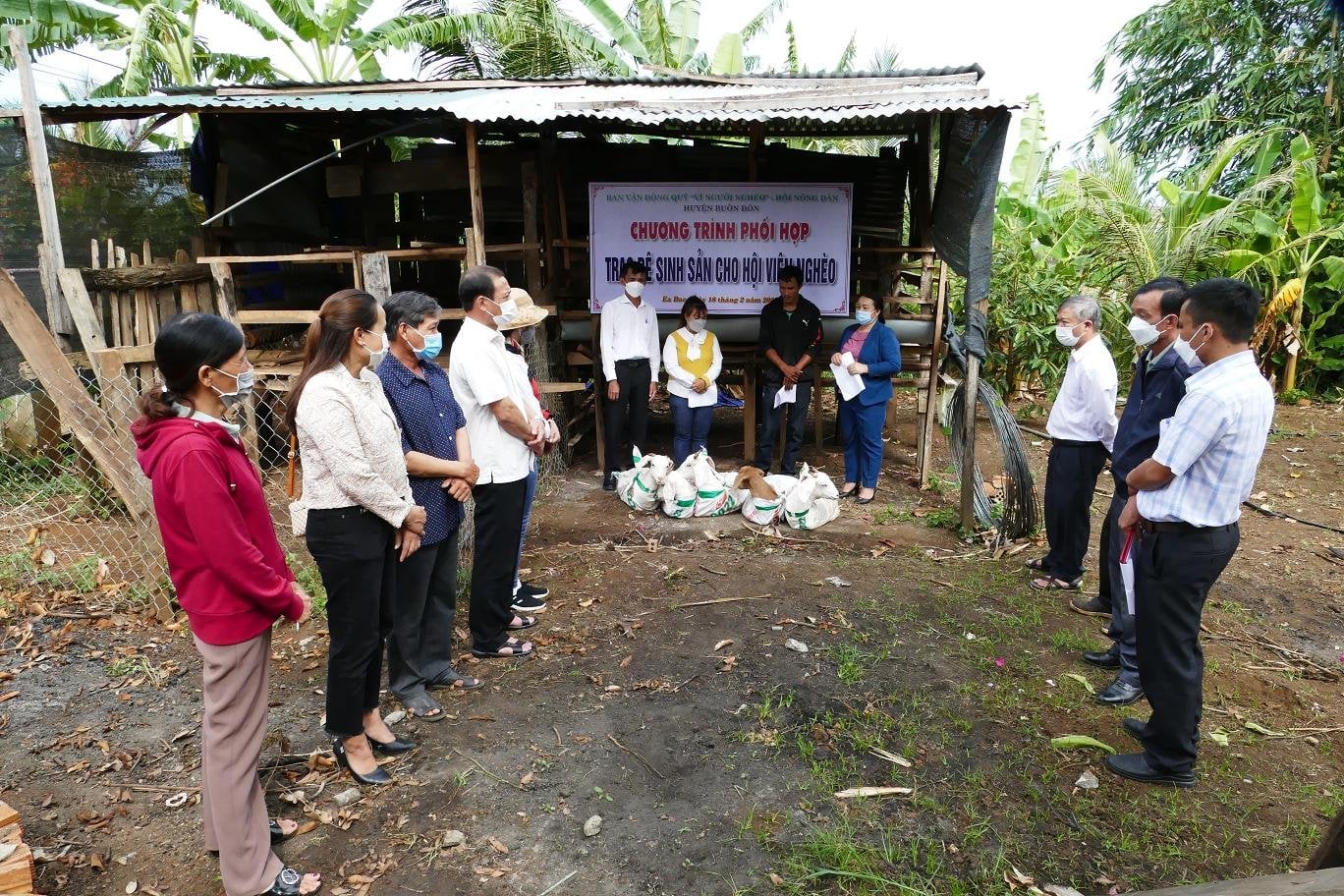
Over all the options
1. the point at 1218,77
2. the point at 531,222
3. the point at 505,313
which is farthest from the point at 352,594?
the point at 1218,77

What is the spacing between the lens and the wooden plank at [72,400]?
4.49 m

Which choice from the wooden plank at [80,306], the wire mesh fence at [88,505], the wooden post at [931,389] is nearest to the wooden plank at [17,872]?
the wire mesh fence at [88,505]

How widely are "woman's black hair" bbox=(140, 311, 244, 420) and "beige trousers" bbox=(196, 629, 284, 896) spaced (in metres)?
0.71

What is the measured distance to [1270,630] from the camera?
4887 mm

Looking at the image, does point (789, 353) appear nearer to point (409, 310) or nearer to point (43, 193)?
point (409, 310)

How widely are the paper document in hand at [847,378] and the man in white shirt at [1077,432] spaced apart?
1885mm

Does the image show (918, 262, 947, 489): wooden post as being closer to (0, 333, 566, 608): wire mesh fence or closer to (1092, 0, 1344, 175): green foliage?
(0, 333, 566, 608): wire mesh fence

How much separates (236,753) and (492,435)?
181 cm

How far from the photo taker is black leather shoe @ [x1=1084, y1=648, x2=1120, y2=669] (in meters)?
4.33

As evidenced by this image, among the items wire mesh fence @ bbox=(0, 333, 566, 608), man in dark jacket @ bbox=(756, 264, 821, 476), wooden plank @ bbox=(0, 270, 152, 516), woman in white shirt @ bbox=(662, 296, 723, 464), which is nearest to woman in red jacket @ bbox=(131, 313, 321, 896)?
wire mesh fence @ bbox=(0, 333, 566, 608)

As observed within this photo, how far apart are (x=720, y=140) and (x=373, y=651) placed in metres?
6.85

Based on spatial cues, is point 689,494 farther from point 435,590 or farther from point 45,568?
point 45,568

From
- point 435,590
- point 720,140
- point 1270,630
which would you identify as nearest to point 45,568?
point 435,590

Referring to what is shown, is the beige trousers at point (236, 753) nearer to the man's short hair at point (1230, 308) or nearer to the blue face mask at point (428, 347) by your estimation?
the blue face mask at point (428, 347)
